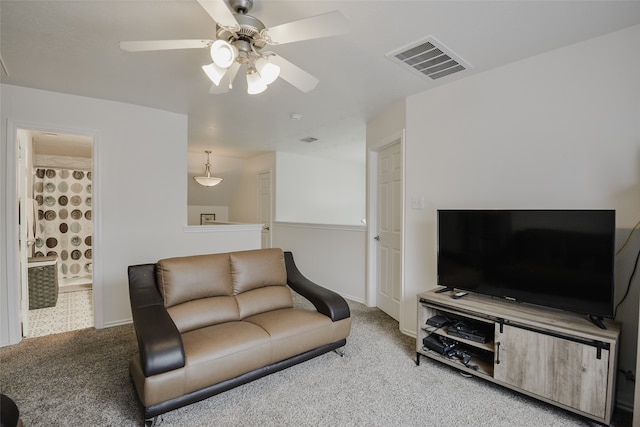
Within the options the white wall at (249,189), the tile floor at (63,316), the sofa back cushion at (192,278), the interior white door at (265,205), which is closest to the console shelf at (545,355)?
the sofa back cushion at (192,278)

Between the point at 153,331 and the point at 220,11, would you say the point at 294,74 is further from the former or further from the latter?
the point at 153,331

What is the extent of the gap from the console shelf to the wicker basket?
15.3ft

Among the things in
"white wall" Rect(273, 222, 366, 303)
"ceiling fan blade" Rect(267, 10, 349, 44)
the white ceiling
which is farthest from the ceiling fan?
"white wall" Rect(273, 222, 366, 303)

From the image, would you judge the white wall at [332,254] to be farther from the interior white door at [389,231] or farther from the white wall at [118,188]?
the white wall at [118,188]

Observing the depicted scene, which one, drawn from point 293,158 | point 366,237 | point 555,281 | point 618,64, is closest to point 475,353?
point 555,281

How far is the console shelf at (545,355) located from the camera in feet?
5.58

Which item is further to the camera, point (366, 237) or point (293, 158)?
point (293, 158)

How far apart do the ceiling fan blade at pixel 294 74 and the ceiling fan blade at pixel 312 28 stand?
0.52 feet

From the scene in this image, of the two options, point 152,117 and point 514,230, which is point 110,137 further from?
point 514,230

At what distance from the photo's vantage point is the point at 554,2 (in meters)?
1.68

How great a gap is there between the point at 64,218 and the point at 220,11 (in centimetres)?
570

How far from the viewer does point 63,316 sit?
11.9 ft

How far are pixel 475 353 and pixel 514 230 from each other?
1.02 metres

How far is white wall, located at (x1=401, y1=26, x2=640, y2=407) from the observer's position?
6.33ft
